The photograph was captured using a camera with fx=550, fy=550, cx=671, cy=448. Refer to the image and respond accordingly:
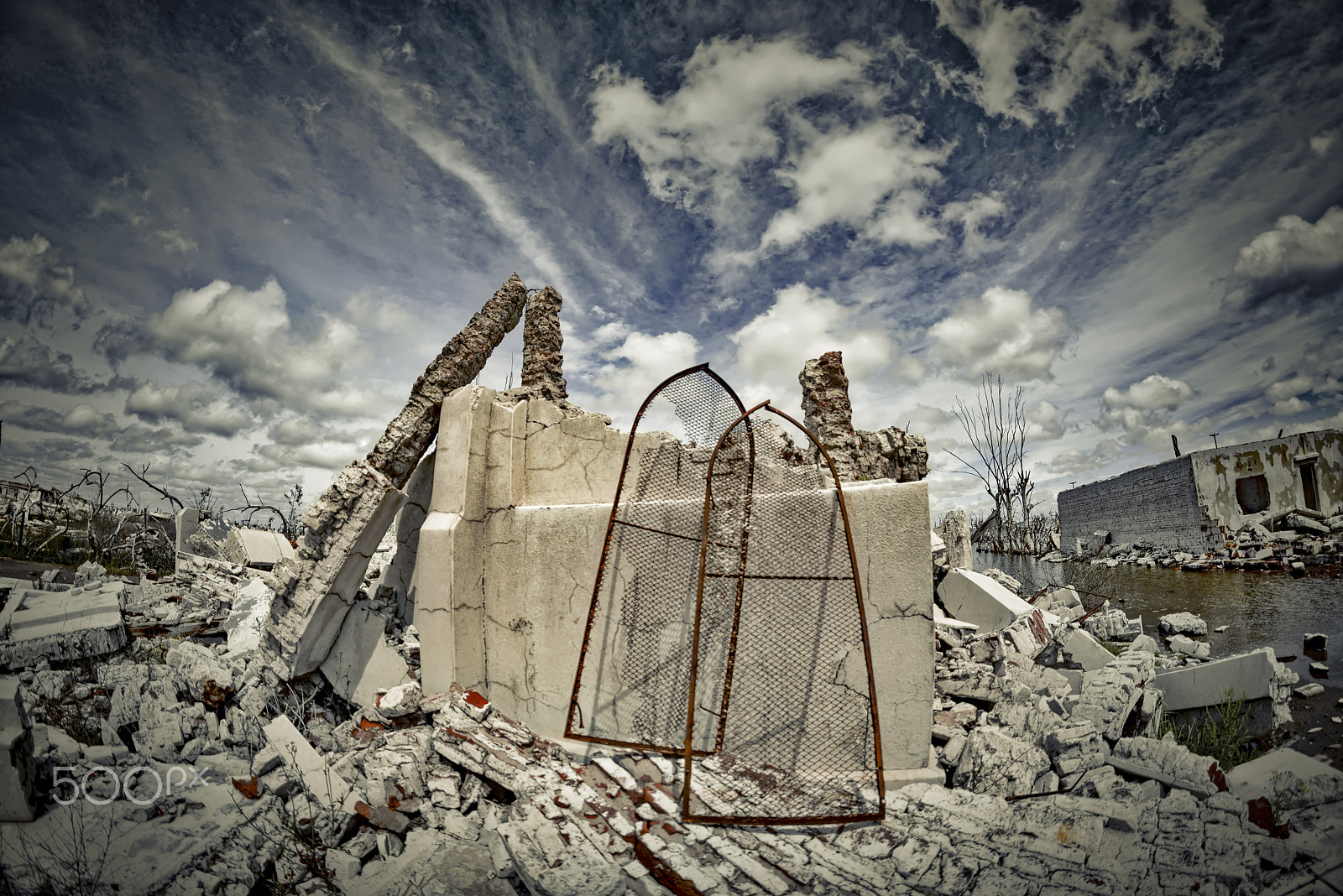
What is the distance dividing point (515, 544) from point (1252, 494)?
25.0 metres

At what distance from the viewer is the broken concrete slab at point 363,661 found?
551 cm

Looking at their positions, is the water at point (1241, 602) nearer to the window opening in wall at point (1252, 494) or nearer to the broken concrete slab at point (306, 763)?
the window opening in wall at point (1252, 494)

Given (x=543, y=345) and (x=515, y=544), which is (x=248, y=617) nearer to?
(x=515, y=544)

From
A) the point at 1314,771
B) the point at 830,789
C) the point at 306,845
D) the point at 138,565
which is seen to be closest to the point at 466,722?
the point at 306,845

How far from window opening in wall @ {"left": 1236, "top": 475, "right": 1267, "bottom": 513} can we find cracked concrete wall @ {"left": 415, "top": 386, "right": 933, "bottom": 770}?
22822 mm

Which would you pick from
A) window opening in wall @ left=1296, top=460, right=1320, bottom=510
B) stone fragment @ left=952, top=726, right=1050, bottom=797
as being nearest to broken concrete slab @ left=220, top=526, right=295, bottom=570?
stone fragment @ left=952, top=726, right=1050, bottom=797

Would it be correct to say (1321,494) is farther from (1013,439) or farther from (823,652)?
(823,652)

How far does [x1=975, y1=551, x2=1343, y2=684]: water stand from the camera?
7.13 m

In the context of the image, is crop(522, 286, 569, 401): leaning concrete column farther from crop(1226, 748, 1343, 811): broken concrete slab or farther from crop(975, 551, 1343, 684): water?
crop(975, 551, 1343, 684): water

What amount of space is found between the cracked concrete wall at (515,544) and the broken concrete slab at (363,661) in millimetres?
780

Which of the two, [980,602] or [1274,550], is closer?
[980,602]

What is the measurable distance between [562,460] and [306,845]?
321 centimetres

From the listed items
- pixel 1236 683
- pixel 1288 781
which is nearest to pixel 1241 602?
pixel 1236 683

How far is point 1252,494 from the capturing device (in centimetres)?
1856
